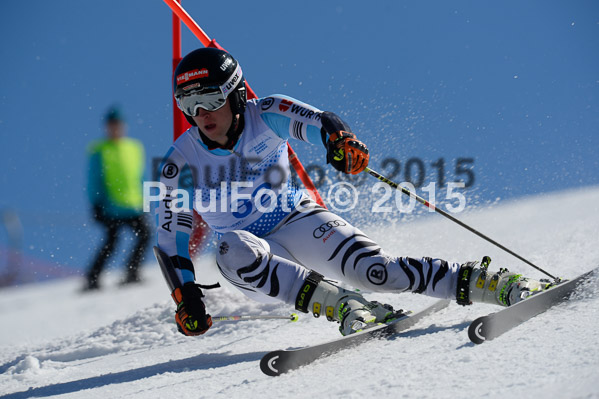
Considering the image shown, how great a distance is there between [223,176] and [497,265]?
92.7 inches

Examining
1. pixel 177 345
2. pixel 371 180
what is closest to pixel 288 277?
pixel 177 345

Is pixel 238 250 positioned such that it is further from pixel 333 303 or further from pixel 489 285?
pixel 489 285

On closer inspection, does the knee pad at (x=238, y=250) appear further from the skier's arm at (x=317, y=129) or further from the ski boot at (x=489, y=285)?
the ski boot at (x=489, y=285)

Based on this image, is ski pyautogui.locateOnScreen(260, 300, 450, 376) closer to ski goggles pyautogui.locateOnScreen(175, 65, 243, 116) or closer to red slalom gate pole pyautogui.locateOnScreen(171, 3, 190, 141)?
ski goggles pyautogui.locateOnScreen(175, 65, 243, 116)

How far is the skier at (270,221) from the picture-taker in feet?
8.68

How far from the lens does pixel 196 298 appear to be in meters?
2.71

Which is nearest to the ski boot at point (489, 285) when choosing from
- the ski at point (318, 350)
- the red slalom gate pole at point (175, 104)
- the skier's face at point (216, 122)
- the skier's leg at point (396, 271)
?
the skier's leg at point (396, 271)

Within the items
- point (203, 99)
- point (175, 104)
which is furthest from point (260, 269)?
point (175, 104)

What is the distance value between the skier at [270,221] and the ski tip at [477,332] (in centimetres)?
47

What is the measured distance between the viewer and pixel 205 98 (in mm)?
2926

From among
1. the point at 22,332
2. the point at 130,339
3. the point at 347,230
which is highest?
the point at 347,230

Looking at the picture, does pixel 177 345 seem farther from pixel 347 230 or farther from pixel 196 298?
pixel 347 230

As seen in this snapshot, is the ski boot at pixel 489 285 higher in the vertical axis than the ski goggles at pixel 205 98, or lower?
lower

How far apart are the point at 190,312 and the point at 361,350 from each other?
31.5 inches
